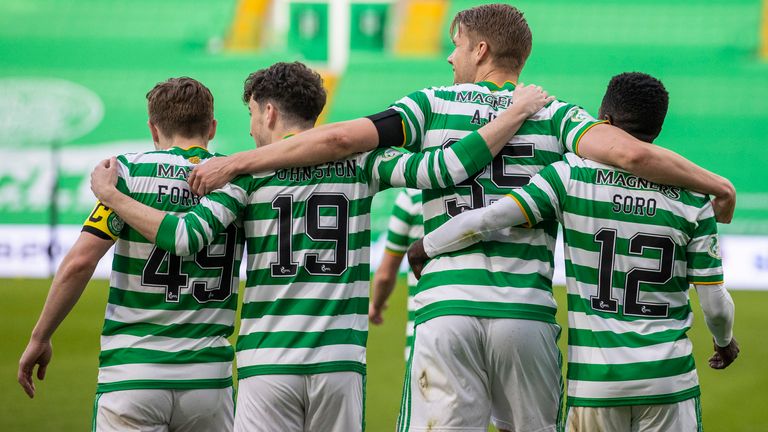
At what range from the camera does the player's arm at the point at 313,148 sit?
11.4 feet

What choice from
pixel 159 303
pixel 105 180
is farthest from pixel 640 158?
pixel 105 180

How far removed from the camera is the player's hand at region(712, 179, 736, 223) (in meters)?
3.64

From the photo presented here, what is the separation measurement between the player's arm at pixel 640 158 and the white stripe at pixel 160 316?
55.8 inches

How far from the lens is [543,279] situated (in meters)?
3.49

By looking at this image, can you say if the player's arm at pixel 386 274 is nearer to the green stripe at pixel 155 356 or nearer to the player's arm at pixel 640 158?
the green stripe at pixel 155 356

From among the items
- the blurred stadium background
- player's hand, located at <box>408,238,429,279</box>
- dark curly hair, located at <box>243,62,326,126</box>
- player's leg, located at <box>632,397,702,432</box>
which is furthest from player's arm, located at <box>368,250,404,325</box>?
the blurred stadium background

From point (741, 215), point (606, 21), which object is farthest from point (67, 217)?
point (741, 215)

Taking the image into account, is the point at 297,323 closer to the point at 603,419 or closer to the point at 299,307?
the point at 299,307

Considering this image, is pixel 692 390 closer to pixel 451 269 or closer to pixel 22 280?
pixel 451 269

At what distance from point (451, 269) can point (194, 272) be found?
2.95ft

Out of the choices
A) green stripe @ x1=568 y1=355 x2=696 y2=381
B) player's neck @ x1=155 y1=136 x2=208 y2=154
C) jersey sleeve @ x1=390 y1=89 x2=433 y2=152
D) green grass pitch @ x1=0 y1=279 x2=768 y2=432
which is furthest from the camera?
green grass pitch @ x1=0 y1=279 x2=768 y2=432

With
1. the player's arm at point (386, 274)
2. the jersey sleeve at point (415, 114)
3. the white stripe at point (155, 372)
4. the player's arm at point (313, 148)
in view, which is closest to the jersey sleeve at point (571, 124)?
the player's arm at point (313, 148)

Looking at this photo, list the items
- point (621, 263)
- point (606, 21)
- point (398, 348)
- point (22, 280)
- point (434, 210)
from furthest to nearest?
point (606, 21)
point (22, 280)
point (398, 348)
point (434, 210)
point (621, 263)

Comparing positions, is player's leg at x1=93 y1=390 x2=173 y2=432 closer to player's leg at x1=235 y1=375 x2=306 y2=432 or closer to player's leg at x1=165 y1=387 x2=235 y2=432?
player's leg at x1=165 y1=387 x2=235 y2=432
